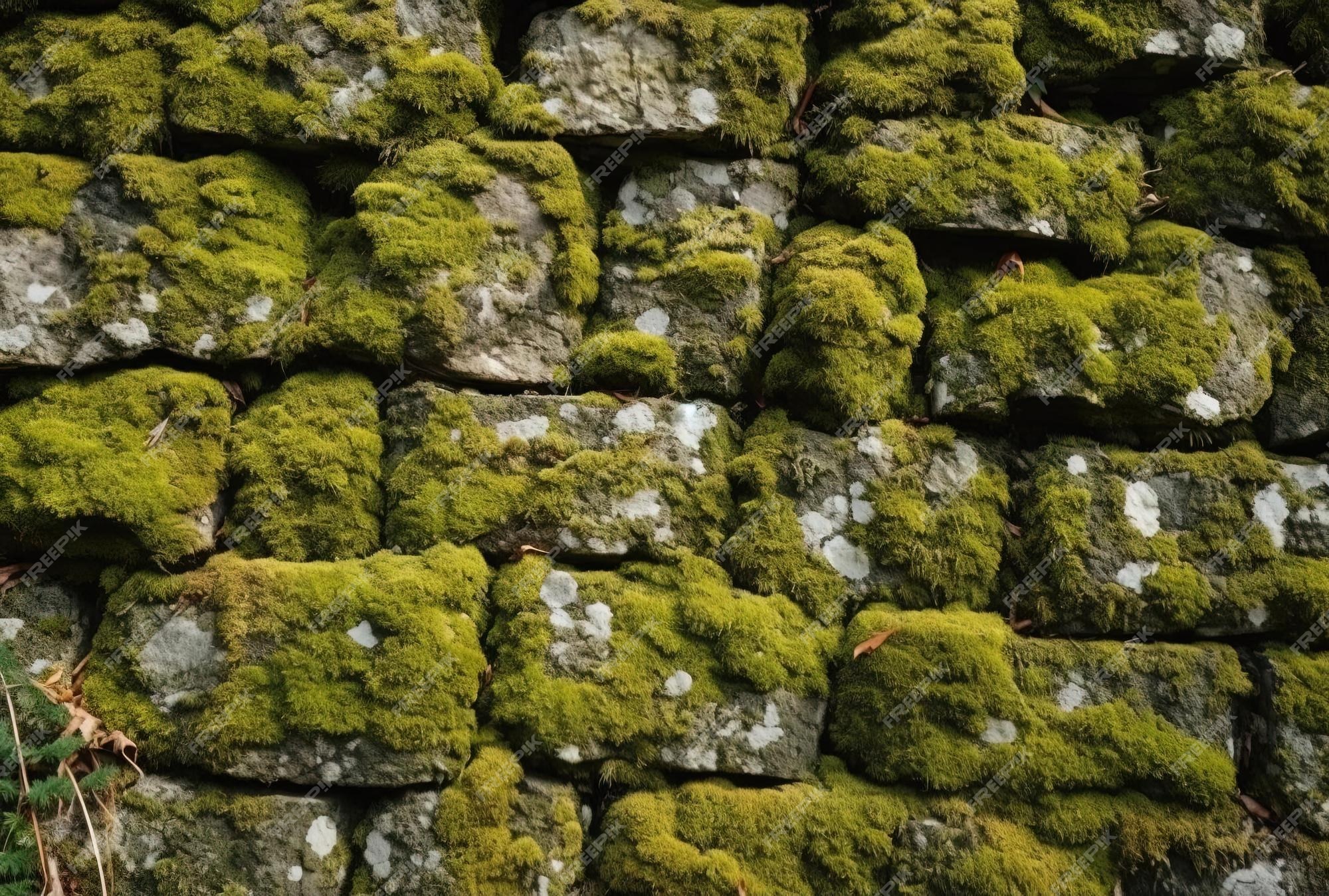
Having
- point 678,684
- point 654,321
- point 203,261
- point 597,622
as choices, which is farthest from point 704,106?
point 678,684

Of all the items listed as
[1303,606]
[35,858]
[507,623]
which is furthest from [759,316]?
[35,858]

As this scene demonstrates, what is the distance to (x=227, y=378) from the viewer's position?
163 inches

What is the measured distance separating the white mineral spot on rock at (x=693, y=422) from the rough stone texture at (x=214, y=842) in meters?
2.29

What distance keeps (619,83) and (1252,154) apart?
137 inches

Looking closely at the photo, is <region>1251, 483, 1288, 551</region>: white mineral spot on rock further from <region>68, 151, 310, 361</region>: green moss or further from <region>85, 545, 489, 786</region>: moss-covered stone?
<region>68, 151, 310, 361</region>: green moss

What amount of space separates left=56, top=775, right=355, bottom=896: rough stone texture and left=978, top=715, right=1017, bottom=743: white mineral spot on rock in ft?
9.09

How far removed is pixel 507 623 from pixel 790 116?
3.22 metres

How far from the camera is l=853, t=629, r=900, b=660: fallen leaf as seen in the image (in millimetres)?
3805

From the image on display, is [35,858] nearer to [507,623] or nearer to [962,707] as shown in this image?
[507,623]

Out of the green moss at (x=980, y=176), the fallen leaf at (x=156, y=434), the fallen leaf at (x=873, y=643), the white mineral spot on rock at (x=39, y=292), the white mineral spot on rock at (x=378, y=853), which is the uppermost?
the green moss at (x=980, y=176)

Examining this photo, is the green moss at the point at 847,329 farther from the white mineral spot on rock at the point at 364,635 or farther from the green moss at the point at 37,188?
the green moss at the point at 37,188

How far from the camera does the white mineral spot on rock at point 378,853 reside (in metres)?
3.43

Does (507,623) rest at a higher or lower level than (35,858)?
higher

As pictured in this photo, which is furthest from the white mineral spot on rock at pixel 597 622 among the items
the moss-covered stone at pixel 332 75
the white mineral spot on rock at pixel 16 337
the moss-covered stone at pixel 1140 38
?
the moss-covered stone at pixel 1140 38
